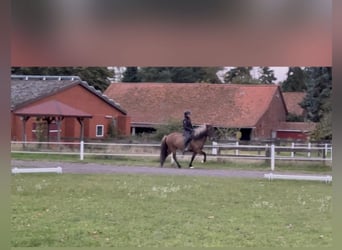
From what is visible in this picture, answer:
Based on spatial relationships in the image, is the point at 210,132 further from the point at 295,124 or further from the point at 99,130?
the point at 99,130

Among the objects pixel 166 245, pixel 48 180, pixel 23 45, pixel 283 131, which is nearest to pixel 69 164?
pixel 48 180

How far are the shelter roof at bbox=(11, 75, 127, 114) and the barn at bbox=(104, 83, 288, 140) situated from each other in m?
0.08

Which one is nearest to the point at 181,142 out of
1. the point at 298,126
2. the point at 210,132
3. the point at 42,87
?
the point at 210,132

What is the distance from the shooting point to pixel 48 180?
399 cm

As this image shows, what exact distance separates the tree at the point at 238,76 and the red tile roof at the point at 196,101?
8cm

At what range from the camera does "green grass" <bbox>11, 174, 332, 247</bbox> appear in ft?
10.4

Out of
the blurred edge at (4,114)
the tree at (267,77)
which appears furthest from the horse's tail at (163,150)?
the blurred edge at (4,114)

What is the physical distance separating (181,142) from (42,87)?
1.09 meters

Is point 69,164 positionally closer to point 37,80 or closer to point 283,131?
point 37,80

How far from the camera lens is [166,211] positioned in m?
3.66

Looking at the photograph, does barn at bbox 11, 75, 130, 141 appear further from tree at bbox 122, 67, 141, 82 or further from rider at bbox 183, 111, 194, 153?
rider at bbox 183, 111, 194, 153

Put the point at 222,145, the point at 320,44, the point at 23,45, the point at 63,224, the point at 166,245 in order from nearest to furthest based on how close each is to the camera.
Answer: the point at 320,44 < the point at 23,45 < the point at 166,245 < the point at 63,224 < the point at 222,145

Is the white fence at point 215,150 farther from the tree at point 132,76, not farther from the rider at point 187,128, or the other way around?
the tree at point 132,76

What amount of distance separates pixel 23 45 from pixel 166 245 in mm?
1571
